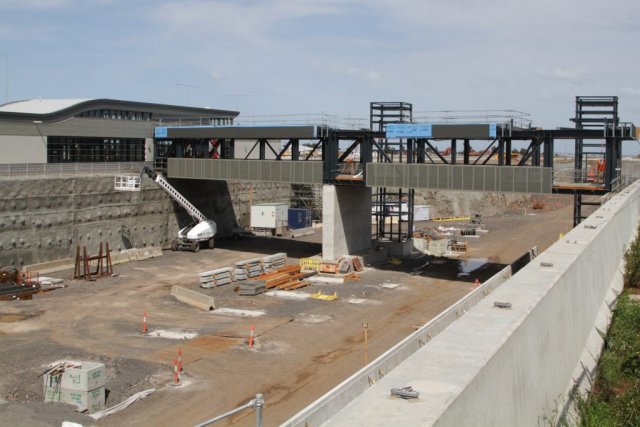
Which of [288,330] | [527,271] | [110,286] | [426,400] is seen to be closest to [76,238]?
[110,286]

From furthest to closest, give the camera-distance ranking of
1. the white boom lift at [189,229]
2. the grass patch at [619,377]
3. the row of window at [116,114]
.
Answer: the row of window at [116,114]
the white boom lift at [189,229]
the grass patch at [619,377]

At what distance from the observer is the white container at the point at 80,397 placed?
18797mm

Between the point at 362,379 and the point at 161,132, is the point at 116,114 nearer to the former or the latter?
the point at 161,132

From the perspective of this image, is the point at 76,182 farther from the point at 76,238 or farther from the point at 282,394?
the point at 282,394

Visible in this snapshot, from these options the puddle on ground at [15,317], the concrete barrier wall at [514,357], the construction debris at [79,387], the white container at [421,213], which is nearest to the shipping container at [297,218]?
the white container at [421,213]

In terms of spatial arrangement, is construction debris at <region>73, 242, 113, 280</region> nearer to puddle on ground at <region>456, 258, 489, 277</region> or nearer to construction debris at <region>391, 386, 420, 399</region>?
puddle on ground at <region>456, 258, 489, 277</region>

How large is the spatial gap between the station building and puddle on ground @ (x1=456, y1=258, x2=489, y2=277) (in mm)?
25181

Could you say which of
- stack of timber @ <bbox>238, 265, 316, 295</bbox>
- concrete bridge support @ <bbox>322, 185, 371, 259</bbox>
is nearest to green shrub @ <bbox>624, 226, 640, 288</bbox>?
stack of timber @ <bbox>238, 265, 316, 295</bbox>

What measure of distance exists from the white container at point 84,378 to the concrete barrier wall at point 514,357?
1079 centimetres

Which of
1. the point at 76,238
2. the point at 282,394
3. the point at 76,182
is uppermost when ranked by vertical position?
the point at 76,182

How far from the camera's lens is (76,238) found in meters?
42.7

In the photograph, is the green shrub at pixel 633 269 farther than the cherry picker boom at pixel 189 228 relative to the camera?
No

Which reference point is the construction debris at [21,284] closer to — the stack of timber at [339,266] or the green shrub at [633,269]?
the stack of timber at [339,266]

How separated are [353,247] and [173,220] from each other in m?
15.0
